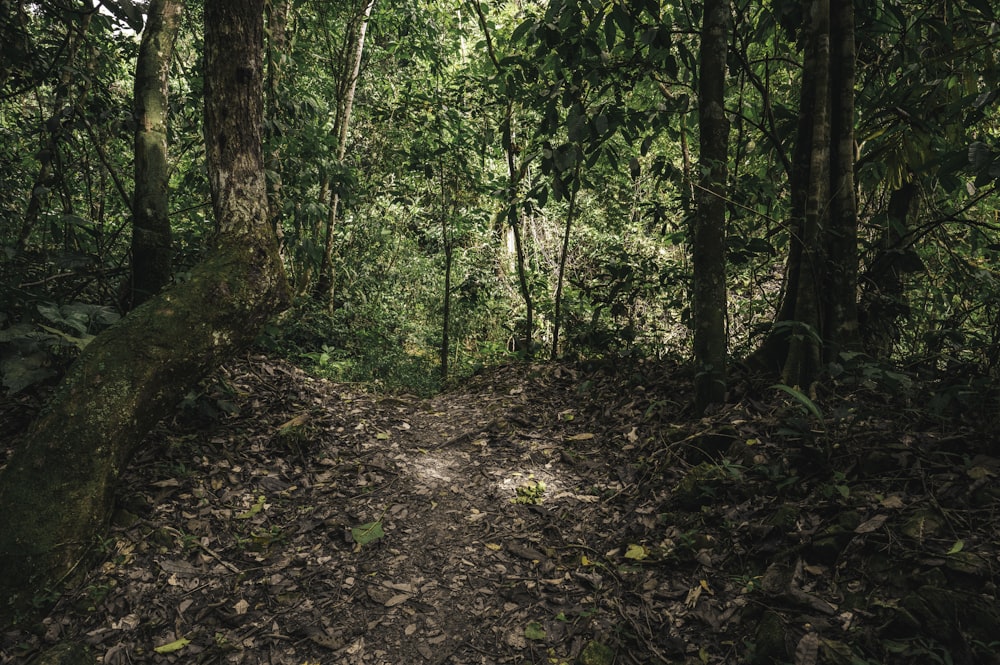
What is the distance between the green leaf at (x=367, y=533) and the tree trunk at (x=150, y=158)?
2.50 metres

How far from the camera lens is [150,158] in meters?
4.05

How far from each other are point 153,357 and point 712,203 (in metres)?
3.80

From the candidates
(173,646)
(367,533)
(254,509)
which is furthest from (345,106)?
(173,646)

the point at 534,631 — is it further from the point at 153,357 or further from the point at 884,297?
the point at 884,297

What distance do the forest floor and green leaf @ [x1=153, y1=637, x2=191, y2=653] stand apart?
0.01 m

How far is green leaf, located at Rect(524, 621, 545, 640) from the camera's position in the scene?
8.59 ft

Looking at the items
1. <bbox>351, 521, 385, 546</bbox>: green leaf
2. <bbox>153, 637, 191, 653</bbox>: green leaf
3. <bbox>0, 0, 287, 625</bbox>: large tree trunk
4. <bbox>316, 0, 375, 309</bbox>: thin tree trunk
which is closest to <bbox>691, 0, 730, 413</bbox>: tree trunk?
<bbox>351, 521, 385, 546</bbox>: green leaf

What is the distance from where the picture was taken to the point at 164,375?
10.4 feet

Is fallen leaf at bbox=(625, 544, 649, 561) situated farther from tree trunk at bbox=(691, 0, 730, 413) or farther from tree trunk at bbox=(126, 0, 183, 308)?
tree trunk at bbox=(126, 0, 183, 308)

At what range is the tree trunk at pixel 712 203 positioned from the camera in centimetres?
359

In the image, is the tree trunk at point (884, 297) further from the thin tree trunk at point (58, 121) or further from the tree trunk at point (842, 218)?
the thin tree trunk at point (58, 121)

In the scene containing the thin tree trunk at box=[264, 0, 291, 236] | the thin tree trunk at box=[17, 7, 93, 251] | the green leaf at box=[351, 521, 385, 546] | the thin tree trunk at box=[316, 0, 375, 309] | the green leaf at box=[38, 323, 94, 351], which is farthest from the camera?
the thin tree trunk at box=[316, 0, 375, 309]

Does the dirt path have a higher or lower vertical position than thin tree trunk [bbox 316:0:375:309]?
lower

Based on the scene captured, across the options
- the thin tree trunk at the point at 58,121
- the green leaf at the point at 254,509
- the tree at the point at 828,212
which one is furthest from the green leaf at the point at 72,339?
the tree at the point at 828,212
